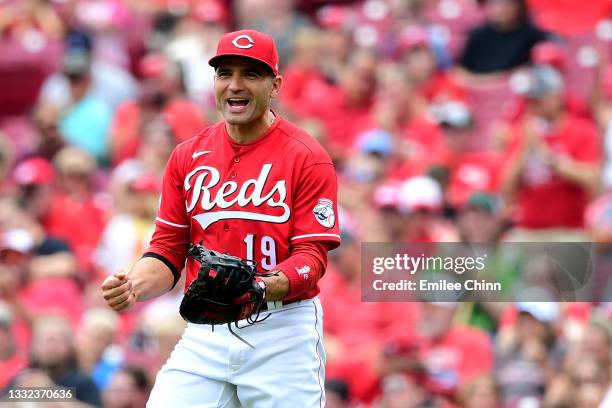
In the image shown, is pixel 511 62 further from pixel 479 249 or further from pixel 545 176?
pixel 479 249

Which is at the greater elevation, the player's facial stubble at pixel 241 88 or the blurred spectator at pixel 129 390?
the player's facial stubble at pixel 241 88

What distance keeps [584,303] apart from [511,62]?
3.12m

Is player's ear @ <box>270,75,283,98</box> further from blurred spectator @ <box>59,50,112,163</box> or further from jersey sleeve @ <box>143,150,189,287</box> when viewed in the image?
blurred spectator @ <box>59,50,112,163</box>

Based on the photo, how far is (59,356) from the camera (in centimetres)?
858

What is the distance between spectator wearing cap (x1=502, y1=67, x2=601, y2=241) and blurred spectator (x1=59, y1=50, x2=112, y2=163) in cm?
384

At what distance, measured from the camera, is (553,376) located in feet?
26.0

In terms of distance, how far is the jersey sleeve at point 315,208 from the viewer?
17.6ft

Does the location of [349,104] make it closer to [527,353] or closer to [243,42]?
[527,353]

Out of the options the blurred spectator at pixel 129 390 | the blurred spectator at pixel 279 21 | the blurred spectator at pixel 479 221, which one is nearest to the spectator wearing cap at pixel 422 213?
the blurred spectator at pixel 479 221

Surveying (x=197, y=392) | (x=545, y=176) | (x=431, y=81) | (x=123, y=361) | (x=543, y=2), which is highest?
(x=543, y=2)

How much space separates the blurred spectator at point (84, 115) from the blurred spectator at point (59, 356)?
3.34 meters

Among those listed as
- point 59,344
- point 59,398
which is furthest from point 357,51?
point 59,398

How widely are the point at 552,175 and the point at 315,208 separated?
4.40m

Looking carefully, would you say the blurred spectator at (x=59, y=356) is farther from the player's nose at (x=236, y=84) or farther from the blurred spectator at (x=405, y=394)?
the player's nose at (x=236, y=84)
